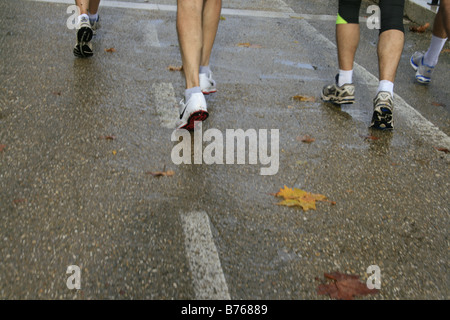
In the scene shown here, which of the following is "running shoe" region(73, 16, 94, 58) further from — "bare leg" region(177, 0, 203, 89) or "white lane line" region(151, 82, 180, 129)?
"bare leg" region(177, 0, 203, 89)

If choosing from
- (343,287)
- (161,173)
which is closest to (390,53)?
(161,173)

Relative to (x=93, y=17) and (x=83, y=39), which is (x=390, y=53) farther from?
(x=93, y=17)

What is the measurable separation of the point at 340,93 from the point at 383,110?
1.80 feet

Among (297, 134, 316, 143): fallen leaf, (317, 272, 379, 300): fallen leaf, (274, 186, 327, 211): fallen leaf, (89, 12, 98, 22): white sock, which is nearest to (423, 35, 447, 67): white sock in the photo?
(297, 134, 316, 143): fallen leaf

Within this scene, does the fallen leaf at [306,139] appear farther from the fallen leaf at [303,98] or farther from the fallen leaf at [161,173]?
the fallen leaf at [161,173]

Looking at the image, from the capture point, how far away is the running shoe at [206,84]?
4672 millimetres

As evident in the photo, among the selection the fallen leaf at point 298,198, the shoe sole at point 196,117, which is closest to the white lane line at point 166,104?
the shoe sole at point 196,117

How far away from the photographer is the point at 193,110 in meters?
3.90

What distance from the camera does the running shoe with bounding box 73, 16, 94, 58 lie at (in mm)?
5547

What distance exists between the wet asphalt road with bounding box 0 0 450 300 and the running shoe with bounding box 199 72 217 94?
0.28 ft

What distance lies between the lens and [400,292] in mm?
2535

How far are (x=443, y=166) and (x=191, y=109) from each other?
1650mm

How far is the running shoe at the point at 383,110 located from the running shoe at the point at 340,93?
17.7 inches
